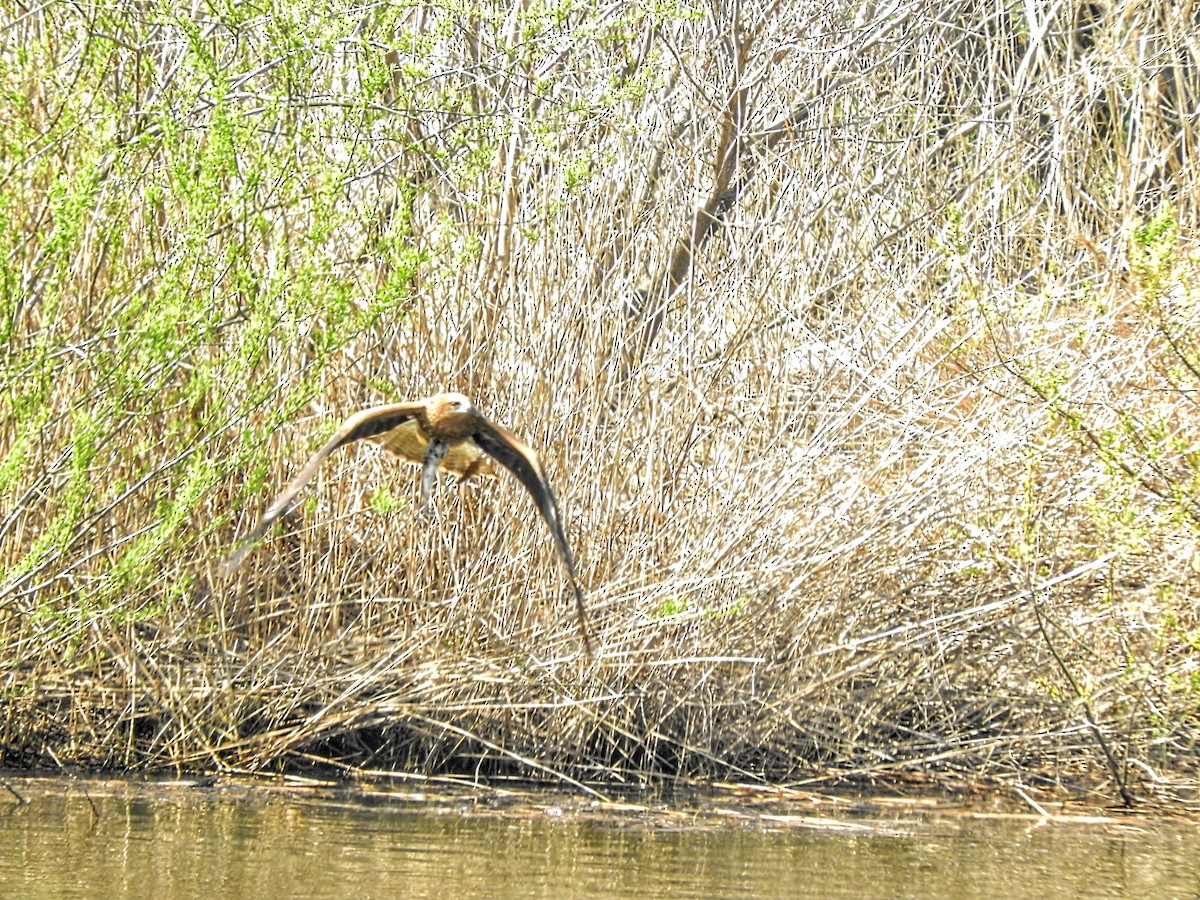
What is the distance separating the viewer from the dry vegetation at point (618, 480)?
6652 mm

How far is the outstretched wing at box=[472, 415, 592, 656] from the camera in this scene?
5199mm

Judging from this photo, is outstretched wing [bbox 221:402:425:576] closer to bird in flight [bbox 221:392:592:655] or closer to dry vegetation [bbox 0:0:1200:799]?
bird in flight [bbox 221:392:592:655]

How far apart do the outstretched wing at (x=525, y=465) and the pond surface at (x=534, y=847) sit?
2.91 ft

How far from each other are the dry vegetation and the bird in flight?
877mm

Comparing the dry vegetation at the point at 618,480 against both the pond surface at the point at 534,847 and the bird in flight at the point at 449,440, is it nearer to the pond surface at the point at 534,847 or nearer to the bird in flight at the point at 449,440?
the pond surface at the point at 534,847

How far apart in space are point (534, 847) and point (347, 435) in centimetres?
178

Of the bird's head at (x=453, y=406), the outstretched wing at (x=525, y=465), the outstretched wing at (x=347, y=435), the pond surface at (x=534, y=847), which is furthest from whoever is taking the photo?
the pond surface at (x=534, y=847)

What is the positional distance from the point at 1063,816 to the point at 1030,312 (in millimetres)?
1963

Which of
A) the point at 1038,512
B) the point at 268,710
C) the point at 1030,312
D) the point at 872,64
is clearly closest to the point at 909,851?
the point at 1038,512

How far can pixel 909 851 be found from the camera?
6.23 m

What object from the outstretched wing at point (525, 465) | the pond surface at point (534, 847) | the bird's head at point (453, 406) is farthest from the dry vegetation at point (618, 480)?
the bird's head at point (453, 406)

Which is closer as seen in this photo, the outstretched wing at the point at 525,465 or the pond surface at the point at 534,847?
the outstretched wing at the point at 525,465

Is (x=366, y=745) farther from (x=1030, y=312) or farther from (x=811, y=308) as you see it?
(x=1030, y=312)

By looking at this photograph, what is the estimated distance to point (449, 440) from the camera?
5.52 meters
